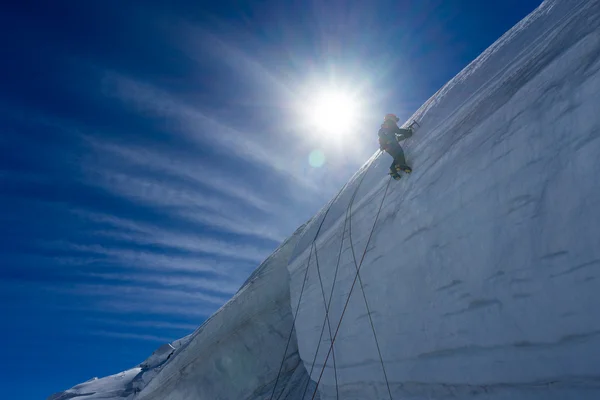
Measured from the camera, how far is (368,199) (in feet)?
18.7

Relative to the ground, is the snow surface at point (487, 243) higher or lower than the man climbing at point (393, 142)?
lower

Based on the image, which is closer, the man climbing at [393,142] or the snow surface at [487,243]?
the snow surface at [487,243]

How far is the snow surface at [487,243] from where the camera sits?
282 centimetres

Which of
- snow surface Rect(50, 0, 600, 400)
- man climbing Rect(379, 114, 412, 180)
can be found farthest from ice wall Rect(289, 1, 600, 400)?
man climbing Rect(379, 114, 412, 180)

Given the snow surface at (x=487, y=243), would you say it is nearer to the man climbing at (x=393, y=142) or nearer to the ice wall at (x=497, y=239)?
the ice wall at (x=497, y=239)

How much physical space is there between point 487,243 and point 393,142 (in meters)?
1.93

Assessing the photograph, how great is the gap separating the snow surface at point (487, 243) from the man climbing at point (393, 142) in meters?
0.16

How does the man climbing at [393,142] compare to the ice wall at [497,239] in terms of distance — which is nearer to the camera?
the ice wall at [497,239]

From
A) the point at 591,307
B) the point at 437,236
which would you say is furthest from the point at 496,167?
the point at 591,307

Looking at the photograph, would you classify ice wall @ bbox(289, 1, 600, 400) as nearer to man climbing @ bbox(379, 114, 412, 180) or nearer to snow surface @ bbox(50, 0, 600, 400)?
snow surface @ bbox(50, 0, 600, 400)

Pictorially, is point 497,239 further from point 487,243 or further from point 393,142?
point 393,142

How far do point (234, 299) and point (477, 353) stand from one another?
784 centimetres

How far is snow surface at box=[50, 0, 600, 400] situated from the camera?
9.25 feet

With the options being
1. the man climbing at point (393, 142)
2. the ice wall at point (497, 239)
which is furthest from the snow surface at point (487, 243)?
the man climbing at point (393, 142)
